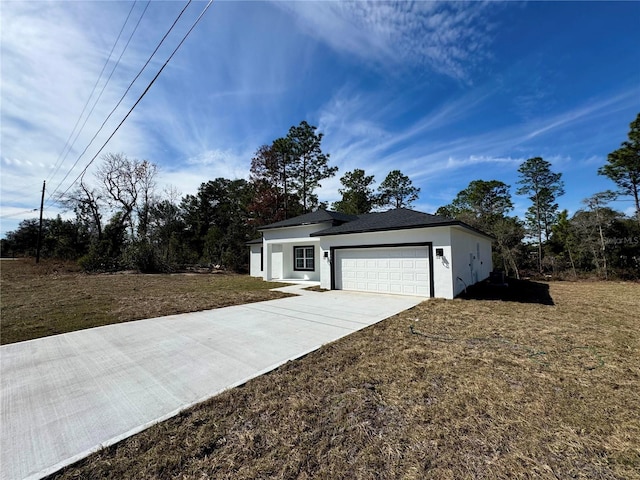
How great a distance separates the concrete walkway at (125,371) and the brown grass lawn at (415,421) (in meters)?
0.36

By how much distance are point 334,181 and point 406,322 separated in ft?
75.5

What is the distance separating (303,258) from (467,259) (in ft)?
28.0

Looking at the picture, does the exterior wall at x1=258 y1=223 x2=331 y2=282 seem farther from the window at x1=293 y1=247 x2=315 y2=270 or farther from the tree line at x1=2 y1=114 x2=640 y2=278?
the tree line at x1=2 y1=114 x2=640 y2=278

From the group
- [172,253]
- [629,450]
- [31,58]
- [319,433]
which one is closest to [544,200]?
[629,450]

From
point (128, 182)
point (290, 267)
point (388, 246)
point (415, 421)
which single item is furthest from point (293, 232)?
point (128, 182)

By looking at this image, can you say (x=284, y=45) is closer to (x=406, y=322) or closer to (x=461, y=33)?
(x=461, y=33)

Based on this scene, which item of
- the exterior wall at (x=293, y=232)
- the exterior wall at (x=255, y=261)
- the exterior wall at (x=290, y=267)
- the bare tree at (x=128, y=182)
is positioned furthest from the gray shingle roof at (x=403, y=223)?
the bare tree at (x=128, y=182)

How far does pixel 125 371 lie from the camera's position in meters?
3.62

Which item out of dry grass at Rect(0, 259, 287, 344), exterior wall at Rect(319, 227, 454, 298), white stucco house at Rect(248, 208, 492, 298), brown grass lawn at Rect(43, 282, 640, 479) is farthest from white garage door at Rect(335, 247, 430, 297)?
brown grass lawn at Rect(43, 282, 640, 479)

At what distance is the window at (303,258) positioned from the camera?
599 inches

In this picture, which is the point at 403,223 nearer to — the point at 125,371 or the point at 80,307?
the point at 125,371

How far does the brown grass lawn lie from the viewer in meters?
1.96

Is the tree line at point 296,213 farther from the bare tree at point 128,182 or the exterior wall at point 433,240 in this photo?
the exterior wall at point 433,240

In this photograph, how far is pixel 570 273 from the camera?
16.3 m
